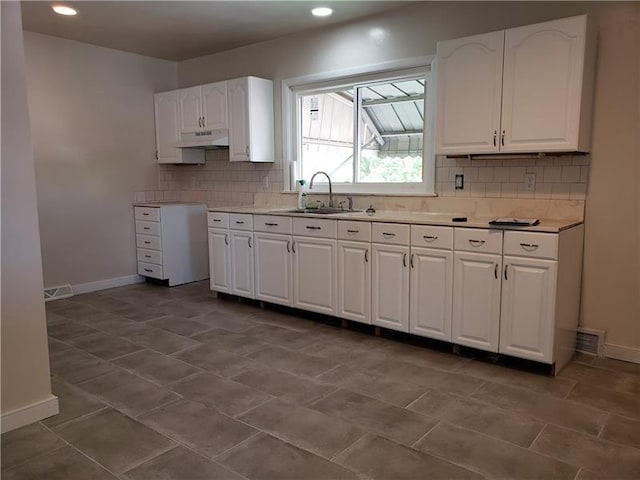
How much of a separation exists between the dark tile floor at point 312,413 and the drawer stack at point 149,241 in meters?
1.62

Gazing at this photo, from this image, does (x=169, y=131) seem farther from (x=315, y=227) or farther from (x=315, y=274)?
(x=315, y=274)

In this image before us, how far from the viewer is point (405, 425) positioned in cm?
240

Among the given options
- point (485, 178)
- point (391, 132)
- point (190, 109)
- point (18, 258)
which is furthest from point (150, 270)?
point (485, 178)

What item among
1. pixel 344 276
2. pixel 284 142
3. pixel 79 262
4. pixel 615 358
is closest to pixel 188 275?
pixel 79 262

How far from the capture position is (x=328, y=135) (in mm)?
4883

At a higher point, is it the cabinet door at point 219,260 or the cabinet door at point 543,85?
the cabinet door at point 543,85

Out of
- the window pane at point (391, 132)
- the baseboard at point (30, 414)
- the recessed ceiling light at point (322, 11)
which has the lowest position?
the baseboard at point (30, 414)

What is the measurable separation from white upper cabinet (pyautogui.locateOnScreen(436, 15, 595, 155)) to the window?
0.56 meters

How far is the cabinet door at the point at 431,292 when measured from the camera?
3.27 m

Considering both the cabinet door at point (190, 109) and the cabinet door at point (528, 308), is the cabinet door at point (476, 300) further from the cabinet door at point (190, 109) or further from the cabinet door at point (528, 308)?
the cabinet door at point (190, 109)

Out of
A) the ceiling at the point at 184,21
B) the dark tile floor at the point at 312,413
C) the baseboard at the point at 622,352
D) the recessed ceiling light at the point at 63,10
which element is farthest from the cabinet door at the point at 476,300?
the recessed ceiling light at the point at 63,10

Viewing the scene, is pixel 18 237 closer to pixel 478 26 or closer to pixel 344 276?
pixel 344 276

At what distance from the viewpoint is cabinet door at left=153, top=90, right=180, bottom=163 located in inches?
215

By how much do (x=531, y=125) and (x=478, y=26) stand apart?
1009 mm
